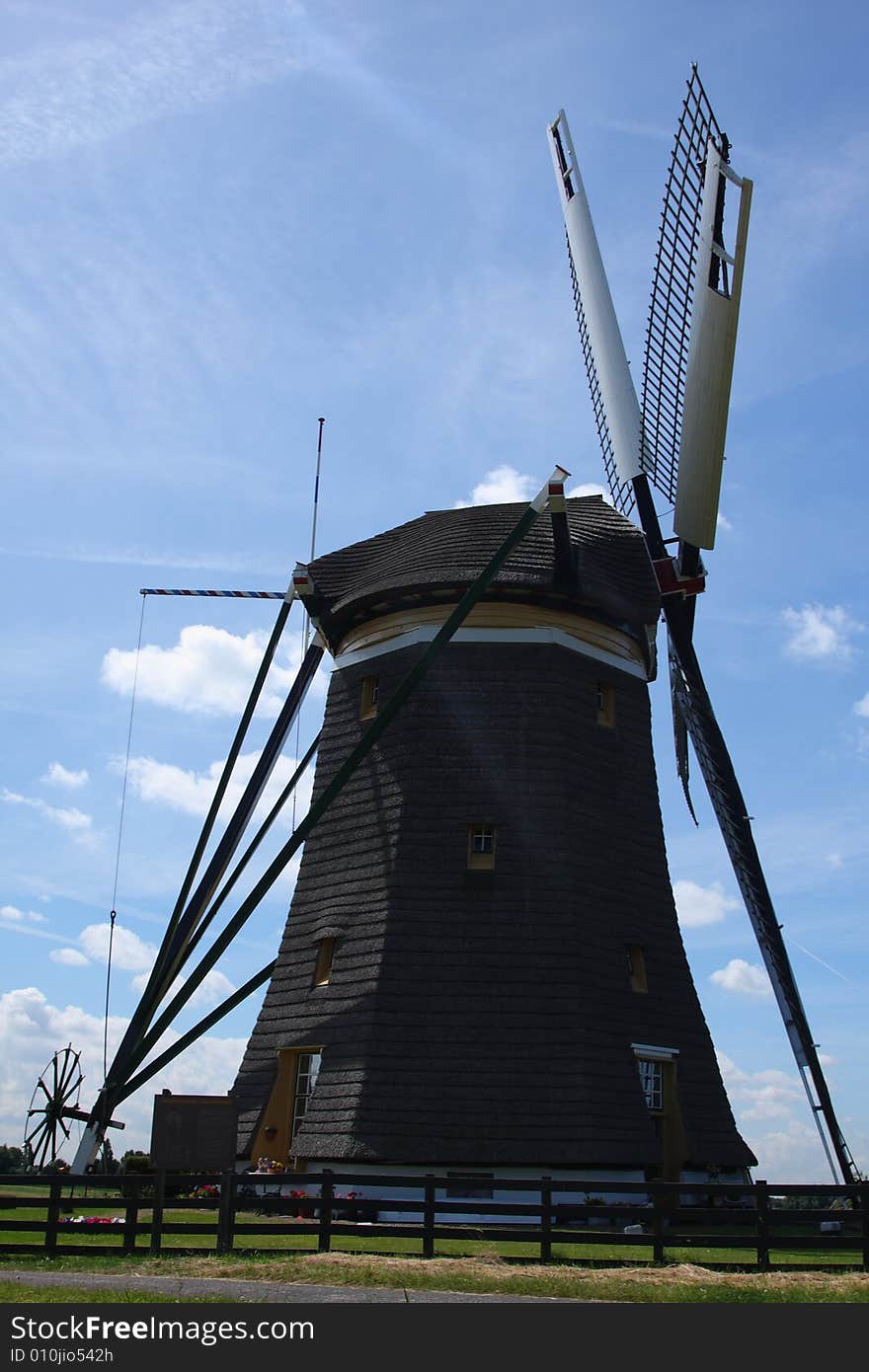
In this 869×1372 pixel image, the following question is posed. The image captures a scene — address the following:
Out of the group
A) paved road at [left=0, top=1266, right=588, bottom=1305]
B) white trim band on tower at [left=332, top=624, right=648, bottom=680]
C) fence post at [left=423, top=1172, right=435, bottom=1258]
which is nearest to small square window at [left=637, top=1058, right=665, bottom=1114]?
white trim band on tower at [left=332, top=624, right=648, bottom=680]

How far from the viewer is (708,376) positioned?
19797 mm

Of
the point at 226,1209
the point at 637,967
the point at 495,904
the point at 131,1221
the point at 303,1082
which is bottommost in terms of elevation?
the point at 131,1221

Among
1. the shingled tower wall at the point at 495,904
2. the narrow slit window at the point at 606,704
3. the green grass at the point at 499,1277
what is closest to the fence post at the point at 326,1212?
the green grass at the point at 499,1277

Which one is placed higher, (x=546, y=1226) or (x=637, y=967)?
(x=637, y=967)

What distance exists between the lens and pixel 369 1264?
35.1 ft

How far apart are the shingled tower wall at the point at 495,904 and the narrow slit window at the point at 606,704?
0.15 ft

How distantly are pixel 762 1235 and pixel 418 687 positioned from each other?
964cm

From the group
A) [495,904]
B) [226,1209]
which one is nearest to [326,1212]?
[226,1209]

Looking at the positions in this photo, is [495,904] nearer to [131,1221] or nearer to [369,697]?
[369,697]

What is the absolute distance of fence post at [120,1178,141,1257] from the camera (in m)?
11.5

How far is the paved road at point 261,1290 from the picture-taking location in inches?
339

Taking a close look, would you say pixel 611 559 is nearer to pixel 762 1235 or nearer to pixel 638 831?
pixel 638 831

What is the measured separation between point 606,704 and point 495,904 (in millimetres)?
4110

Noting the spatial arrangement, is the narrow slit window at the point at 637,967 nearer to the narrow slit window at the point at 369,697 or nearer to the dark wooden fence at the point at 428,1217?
the narrow slit window at the point at 369,697
